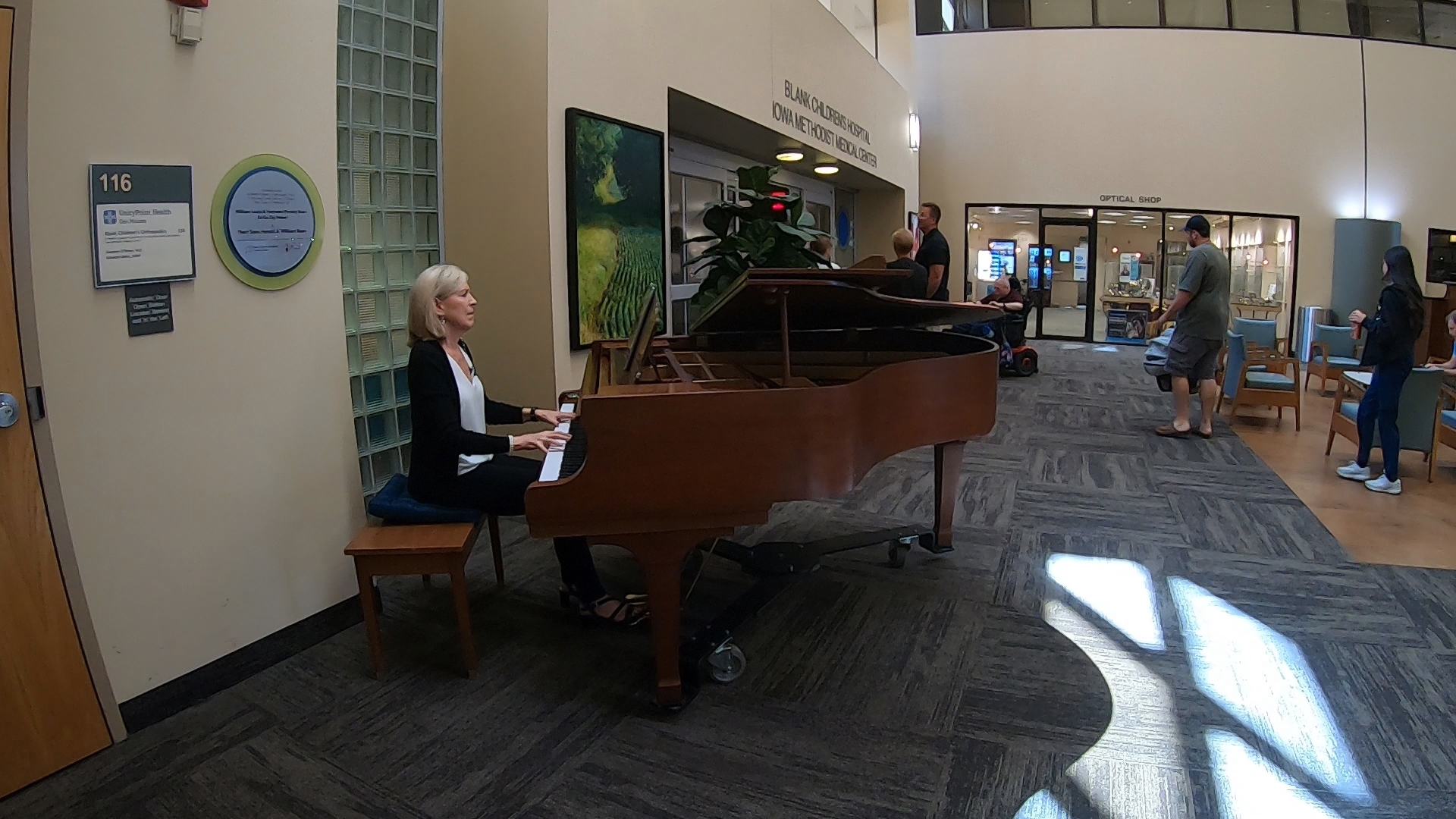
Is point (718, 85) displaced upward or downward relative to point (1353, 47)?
downward

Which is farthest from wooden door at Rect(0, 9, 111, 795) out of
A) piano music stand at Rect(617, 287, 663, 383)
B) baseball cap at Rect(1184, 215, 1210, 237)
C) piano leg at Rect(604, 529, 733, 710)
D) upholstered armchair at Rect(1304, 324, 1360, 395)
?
upholstered armchair at Rect(1304, 324, 1360, 395)

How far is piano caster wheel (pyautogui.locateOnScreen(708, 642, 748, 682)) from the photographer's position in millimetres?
2557

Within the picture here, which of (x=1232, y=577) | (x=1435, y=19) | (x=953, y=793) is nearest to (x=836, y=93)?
(x=1232, y=577)

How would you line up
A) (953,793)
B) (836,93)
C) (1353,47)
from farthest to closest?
(1353,47) < (836,93) < (953,793)

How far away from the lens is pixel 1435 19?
12.6m

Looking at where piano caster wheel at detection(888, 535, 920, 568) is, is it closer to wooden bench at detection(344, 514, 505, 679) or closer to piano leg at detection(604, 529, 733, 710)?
piano leg at detection(604, 529, 733, 710)

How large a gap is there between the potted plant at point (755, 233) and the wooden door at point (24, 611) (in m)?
3.29

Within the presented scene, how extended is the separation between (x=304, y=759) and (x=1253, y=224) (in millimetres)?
13840

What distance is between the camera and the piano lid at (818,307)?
2305 millimetres

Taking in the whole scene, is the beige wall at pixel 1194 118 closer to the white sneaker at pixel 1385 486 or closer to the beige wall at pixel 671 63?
the beige wall at pixel 671 63

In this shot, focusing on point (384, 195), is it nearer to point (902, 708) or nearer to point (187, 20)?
point (187, 20)

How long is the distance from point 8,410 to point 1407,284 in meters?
6.07

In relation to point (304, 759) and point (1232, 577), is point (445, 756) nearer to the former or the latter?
point (304, 759)

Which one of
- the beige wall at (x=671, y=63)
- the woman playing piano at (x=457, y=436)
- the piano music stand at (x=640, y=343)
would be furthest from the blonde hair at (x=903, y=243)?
the woman playing piano at (x=457, y=436)
